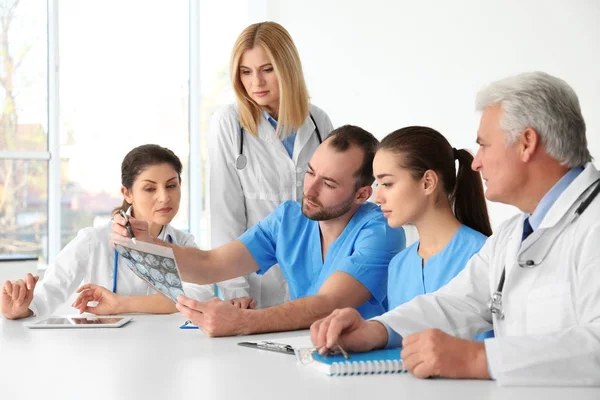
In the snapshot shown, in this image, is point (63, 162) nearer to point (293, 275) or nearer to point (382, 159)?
point (293, 275)

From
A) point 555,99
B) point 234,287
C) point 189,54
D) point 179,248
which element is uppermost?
point 189,54

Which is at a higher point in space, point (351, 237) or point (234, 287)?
point (351, 237)

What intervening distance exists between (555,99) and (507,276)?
0.35 meters

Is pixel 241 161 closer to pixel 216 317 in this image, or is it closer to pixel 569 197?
pixel 216 317

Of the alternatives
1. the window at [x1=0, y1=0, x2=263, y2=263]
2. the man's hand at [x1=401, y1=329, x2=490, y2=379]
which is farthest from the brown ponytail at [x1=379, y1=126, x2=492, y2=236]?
the window at [x1=0, y1=0, x2=263, y2=263]

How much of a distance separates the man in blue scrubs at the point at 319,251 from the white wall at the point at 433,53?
1.60m

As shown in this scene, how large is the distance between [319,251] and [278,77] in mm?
746

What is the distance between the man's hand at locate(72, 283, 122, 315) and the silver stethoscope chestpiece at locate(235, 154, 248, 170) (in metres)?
0.76

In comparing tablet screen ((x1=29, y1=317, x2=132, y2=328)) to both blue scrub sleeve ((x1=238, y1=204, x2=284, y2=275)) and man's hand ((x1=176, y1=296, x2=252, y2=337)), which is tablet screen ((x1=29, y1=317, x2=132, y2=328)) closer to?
man's hand ((x1=176, y1=296, x2=252, y2=337))

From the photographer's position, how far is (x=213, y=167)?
3006mm

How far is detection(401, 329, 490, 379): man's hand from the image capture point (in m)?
1.36

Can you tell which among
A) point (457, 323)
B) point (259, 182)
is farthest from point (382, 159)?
point (259, 182)

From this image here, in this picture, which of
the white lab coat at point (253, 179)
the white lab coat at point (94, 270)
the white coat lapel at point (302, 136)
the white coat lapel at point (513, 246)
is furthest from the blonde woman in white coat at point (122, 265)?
the white coat lapel at point (513, 246)

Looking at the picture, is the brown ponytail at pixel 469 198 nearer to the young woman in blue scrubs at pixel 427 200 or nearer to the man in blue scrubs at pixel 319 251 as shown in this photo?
the young woman in blue scrubs at pixel 427 200
